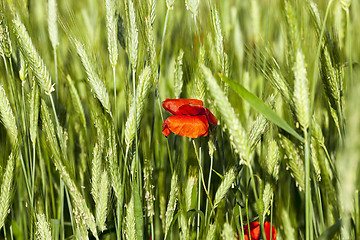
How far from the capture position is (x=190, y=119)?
0.62m


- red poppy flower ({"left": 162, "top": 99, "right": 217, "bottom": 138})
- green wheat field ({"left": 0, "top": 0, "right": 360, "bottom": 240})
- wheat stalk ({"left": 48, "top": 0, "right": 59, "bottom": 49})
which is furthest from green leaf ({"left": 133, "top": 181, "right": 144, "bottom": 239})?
wheat stalk ({"left": 48, "top": 0, "right": 59, "bottom": 49})

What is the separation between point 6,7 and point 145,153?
364 mm

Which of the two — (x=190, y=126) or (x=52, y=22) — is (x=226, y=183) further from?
(x=52, y=22)

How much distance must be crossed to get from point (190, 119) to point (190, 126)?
0.04 ft

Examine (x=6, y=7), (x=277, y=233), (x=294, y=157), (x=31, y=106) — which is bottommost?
(x=277, y=233)

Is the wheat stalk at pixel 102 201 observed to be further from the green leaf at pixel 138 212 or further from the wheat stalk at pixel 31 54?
the wheat stalk at pixel 31 54

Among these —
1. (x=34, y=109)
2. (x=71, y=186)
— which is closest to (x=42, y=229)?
(x=71, y=186)

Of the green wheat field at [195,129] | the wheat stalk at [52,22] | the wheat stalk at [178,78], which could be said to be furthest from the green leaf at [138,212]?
the wheat stalk at [52,22]

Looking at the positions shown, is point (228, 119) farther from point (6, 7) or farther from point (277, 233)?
point (6, 7)

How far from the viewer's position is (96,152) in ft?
2.12

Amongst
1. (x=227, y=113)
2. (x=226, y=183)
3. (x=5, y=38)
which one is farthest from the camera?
(x=5, y=38)

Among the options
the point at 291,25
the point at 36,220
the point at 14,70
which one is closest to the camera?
the point at 291,25

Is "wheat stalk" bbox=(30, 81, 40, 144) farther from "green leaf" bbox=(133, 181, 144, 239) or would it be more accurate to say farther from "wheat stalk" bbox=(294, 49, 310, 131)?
"wheat stalk" bbox=(294, 49, 310, 131)

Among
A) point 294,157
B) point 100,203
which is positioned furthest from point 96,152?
point 294,157
